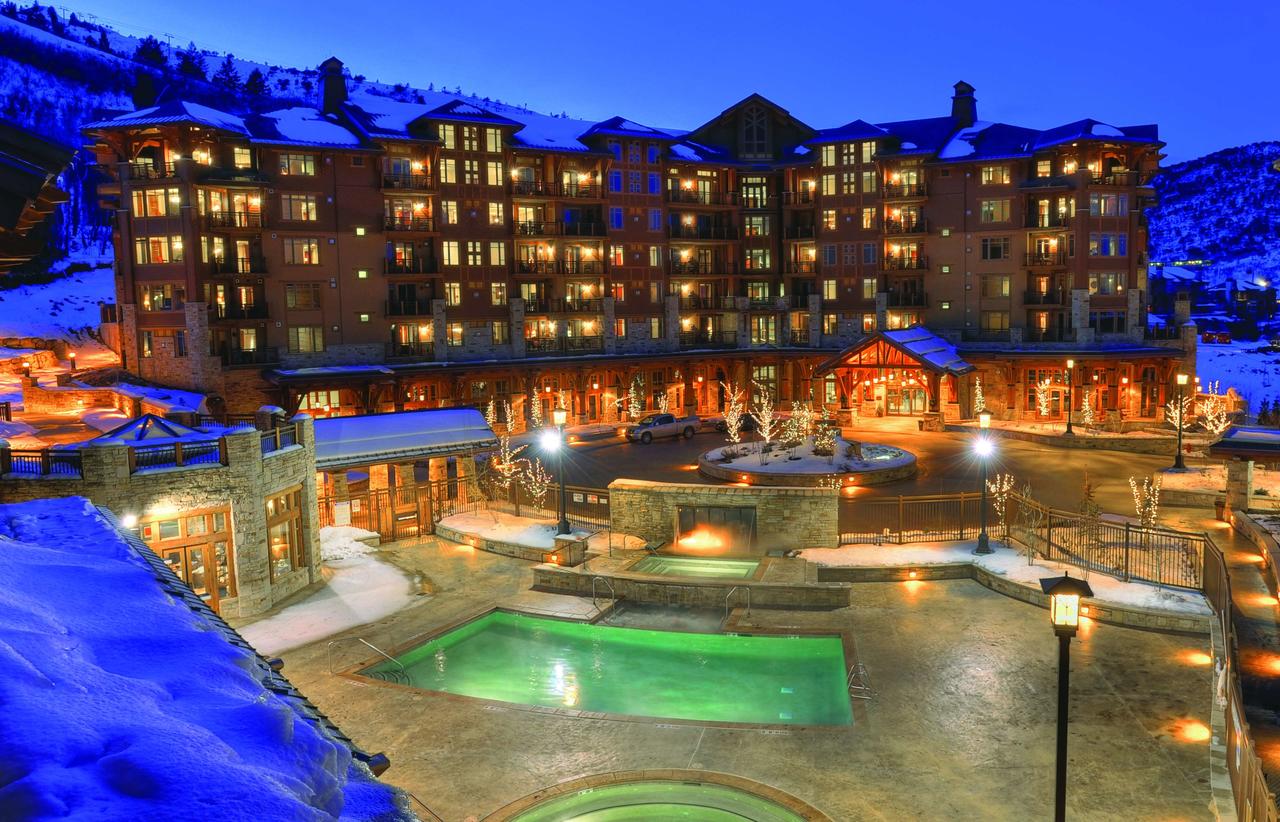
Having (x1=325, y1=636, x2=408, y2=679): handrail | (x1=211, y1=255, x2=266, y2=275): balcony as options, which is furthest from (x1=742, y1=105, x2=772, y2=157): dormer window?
(x1=325, y1=636, x2=408, y2=679): handrail

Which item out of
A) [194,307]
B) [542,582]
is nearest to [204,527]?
[542,582]

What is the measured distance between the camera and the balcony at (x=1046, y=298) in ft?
187

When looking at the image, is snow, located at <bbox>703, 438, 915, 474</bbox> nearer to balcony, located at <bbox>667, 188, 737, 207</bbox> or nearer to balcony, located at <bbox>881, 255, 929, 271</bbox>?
balcony, located at <bbox>881, 255, 929, 271</bbox>

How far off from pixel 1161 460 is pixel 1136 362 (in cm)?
1382

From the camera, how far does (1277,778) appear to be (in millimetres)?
12148

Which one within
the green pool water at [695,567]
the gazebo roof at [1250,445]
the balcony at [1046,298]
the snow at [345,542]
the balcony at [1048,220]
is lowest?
the green pool water at [695,567]

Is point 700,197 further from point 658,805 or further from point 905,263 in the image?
point 658,805

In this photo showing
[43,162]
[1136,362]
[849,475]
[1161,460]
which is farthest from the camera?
[1136,362]

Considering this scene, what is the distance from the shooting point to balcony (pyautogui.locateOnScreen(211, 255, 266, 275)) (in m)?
48.6

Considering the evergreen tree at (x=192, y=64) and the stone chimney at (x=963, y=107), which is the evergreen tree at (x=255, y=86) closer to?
the evergreen tree at (x=192, y=64)

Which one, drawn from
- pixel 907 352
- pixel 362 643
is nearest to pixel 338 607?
pixel 362 643

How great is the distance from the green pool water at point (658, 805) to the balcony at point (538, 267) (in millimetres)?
45504

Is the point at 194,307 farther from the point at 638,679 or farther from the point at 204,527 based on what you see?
the point at 638,679

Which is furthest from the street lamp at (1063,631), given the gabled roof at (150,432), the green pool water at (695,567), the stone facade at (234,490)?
the gabled roof at (150,432)
